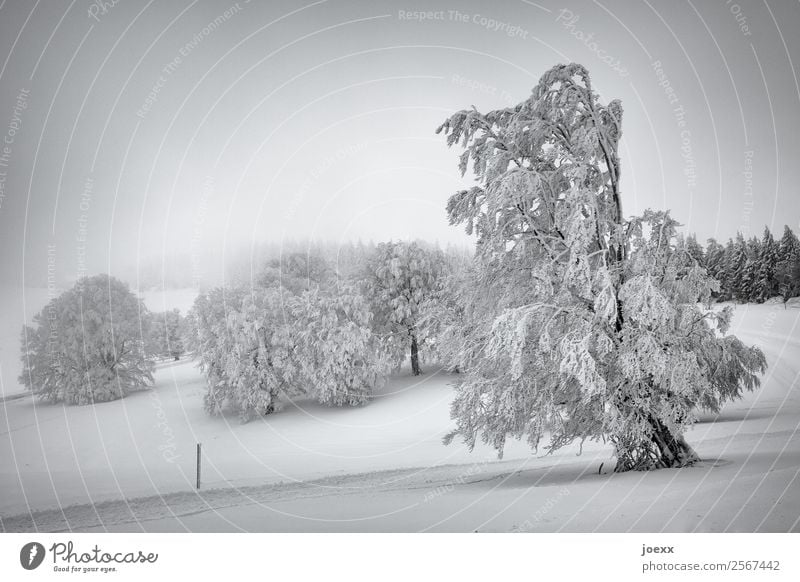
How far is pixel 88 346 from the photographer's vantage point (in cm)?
909

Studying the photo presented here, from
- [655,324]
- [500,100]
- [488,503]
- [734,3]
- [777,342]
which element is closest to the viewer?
[655,324]

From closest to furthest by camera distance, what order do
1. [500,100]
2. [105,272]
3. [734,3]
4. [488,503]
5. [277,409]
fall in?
[488,503] < [734,3] < [500,100] < [105,272] < [277,409]

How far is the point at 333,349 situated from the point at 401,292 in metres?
3.15

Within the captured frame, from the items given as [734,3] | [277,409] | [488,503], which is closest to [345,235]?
[277,409]

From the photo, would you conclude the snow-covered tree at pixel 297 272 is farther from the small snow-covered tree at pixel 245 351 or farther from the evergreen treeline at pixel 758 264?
the evergreen treeline at pixel 758 264

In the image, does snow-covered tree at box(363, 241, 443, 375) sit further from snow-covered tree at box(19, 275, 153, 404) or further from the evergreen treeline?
the evergreen treeline

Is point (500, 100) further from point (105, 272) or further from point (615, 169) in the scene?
point (105, 272)

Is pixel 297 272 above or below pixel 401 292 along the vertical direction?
above

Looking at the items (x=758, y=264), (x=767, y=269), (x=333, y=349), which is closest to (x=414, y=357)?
(x=333, y=349)

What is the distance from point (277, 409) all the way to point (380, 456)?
188 inches

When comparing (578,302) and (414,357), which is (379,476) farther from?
(414,357)

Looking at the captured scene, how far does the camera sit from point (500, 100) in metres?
6.24

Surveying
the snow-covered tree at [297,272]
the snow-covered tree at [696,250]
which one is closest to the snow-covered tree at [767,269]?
the snow-covered tree at [696,250]

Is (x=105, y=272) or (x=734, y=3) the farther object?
(x=105, y=272)
